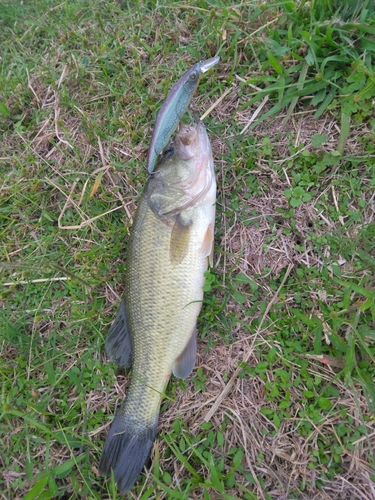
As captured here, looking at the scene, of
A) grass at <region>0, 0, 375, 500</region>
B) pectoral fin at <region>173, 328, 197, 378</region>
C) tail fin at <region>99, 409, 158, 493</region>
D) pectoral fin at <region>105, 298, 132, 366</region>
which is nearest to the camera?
grass at <region>0, 0, 375, 500</region>

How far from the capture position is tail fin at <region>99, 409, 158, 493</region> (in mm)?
2486

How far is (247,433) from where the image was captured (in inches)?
96.0

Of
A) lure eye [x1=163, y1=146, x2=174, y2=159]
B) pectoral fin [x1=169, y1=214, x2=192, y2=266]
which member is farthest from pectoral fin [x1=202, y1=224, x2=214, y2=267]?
lure eye [x1=163, y1=146, x2=174, y2=159]

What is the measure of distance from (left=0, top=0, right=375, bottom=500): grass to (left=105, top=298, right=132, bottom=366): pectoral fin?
134 mm

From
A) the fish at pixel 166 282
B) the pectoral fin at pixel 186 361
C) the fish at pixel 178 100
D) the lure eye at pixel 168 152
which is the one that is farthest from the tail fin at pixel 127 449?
the fish at pixel 178 100

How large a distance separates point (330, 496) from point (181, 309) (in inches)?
57.5

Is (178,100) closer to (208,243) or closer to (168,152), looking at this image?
(168,152)

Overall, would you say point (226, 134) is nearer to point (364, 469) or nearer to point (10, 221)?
point (10, 221)

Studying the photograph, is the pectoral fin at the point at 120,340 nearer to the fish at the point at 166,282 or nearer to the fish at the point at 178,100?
the fish at the point at 166,282

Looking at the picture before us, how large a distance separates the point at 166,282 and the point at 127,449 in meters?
1.19

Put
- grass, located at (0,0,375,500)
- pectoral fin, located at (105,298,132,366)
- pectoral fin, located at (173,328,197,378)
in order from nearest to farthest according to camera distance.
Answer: grass, located at (0,0,375,500) → pectoral fin, located at (173,328,197,378) → pectoral fin, located at (105,298,132,366)

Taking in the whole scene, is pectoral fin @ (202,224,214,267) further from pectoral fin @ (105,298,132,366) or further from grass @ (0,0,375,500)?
pectoral fin @ (105,298,132,366)

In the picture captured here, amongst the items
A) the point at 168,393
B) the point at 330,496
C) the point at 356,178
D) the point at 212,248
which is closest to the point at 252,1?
the point at 356,178

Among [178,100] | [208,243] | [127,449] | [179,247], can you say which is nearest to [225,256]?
[208,243]
